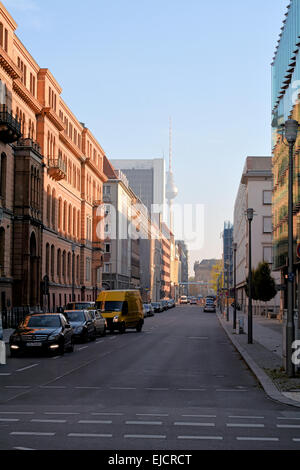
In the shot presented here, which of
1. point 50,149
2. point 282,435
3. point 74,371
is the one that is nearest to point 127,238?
point 50,149

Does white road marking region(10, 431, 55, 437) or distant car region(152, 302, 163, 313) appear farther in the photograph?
distant car region(152, 302, 163, 313)

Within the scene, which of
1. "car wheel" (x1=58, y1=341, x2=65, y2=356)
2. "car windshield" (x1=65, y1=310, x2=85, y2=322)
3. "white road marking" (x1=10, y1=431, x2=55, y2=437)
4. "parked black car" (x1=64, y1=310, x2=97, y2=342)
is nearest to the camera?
"white road marking" (x1=10, y1=431, x2=55, y2=437)

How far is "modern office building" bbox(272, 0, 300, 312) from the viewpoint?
42969mm

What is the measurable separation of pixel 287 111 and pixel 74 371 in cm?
3358

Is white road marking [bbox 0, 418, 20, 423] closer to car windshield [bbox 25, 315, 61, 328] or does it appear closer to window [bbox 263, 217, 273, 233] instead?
car windshield [bbox 25, 315, 61, 328]

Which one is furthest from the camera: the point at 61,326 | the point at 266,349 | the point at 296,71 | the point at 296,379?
the point at 296,71

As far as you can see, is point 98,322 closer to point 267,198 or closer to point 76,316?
point 76,316

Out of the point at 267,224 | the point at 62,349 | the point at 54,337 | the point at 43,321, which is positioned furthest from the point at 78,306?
the point at 267,224

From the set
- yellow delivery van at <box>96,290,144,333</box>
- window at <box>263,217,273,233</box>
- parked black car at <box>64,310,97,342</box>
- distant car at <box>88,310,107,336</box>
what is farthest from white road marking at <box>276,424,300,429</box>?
window at <box>263,217,273,233</box>

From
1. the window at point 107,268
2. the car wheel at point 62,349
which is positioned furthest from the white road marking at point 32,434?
the window at point 107,268

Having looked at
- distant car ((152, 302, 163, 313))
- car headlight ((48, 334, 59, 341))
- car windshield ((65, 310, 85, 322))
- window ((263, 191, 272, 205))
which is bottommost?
distant car ((152, 302, 163, 313))

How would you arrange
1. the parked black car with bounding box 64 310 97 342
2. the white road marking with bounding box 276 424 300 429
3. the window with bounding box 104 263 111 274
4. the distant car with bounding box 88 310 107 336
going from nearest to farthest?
the white road marking with bounding box 276 424 300 429, the parked black car with bounding box 64 310 97 342, the distant car with bounding box 88 310 107 336, the window with bounding box 104 263 111 274

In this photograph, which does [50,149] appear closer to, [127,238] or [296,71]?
[296,71]
